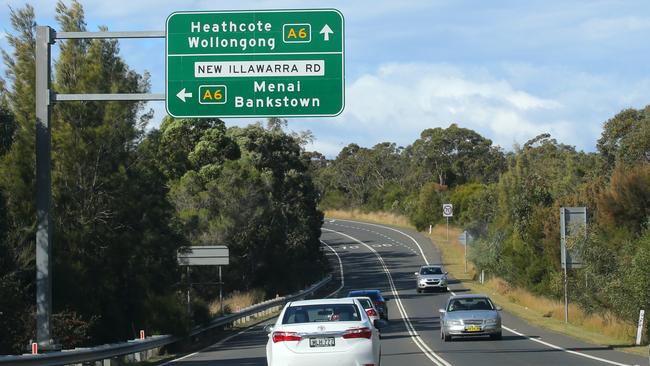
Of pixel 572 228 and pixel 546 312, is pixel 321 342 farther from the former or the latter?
pixel 546 312

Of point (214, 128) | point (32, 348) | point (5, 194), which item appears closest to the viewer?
point (32, 348)

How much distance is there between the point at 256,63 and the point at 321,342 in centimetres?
559

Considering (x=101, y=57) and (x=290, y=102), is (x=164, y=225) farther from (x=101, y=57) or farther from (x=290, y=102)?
(x=290, y=102)

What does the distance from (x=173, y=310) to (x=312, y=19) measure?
44.3 ft

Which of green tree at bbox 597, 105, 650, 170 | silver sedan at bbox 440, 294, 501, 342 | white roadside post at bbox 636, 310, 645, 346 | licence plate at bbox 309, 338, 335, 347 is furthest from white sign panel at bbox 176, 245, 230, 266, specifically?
green tree at bbox 597, 105, 650, 170

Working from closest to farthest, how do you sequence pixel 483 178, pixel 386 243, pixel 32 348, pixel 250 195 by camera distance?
1. pixel 32 348
2. pixel 250 195
3. pixel 386 243
4. pixel 483 178

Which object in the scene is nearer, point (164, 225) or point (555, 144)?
point (164, 225)

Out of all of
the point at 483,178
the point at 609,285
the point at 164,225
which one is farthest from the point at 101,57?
the point at 483,178

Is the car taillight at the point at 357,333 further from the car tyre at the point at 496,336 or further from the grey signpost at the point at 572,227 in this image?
the grey signpost at the point at 572,227

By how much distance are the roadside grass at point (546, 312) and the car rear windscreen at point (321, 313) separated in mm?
10735

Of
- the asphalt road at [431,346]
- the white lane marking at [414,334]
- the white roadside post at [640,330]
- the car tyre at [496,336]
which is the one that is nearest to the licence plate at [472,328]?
the asphalt road at [431,346]

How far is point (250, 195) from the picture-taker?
182 ft

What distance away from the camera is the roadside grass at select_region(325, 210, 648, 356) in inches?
1192

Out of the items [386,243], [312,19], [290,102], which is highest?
[312,19]
